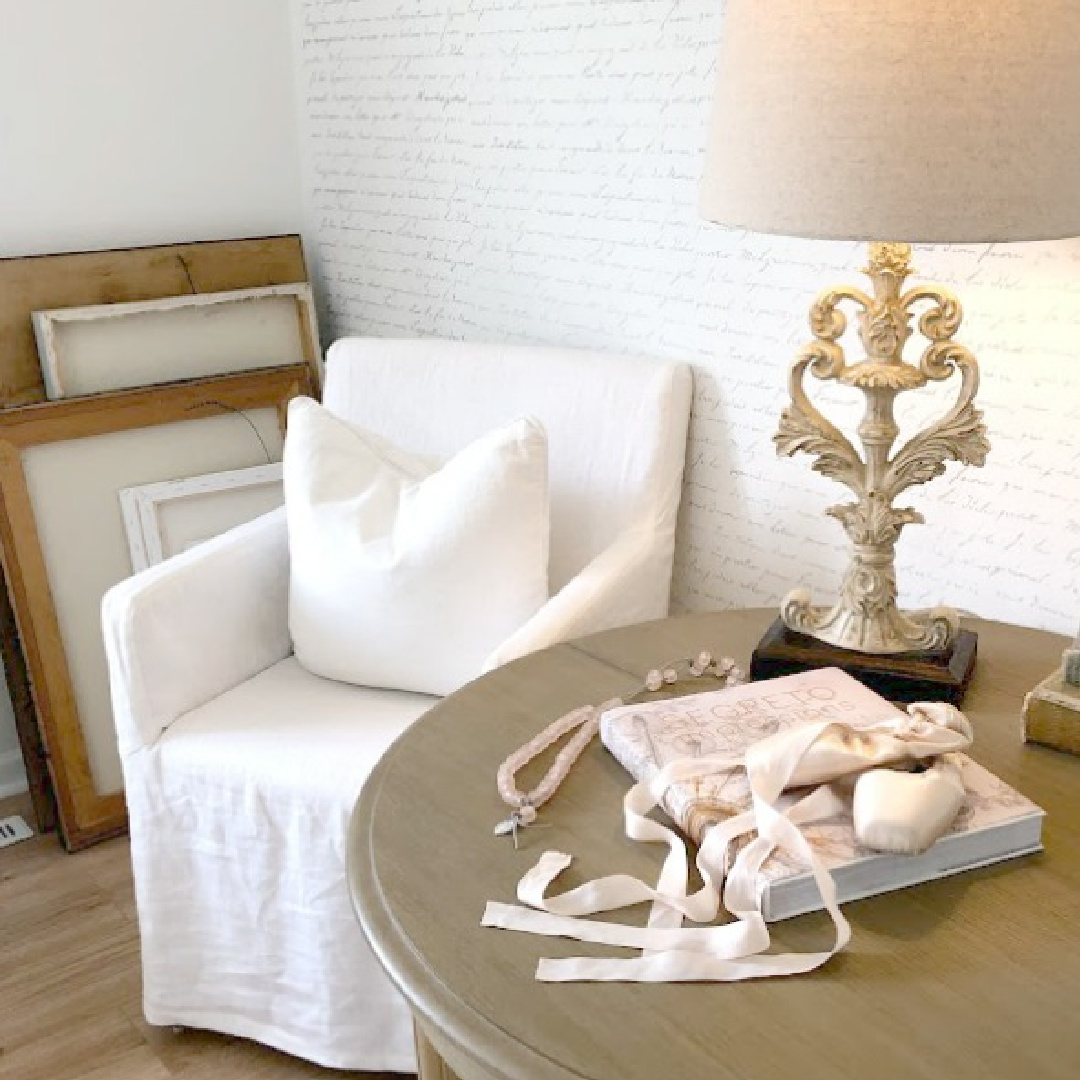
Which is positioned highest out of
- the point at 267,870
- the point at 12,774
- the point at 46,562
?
the point at 46,562

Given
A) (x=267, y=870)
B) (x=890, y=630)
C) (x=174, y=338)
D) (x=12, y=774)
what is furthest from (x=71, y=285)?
(x=890, y=630)

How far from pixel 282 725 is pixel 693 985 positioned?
2.63ft

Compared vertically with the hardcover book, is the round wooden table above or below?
below

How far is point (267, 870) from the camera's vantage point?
143cm

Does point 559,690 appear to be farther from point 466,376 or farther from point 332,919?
point 466,376

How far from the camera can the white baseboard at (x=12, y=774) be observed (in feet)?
7.16

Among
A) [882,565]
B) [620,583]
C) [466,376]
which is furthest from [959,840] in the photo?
[466,376]

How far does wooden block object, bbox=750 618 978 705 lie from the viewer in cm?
105

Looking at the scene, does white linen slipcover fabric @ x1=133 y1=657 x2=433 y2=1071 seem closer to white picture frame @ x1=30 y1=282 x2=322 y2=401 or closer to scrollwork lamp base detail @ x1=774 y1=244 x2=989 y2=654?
scrollwork lamp base detail @ x1=774 y1=244 x2=989 y2=654

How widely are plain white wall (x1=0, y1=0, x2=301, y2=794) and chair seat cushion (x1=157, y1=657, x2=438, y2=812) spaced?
2.83 feet

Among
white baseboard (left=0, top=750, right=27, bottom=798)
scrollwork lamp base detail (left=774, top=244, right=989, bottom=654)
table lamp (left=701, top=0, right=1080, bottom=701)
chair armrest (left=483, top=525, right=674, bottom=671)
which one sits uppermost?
table lamp (left=701, top=0, right=1080, bottom=701)

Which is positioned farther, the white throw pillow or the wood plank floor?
the wood plank floor

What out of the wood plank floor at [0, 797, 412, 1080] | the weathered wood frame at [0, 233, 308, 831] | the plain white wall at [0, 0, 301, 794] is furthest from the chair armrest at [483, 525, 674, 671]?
the plain white wall at [0, 0, 301, 794]

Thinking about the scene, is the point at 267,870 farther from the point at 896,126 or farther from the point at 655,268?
the point at 896,126
